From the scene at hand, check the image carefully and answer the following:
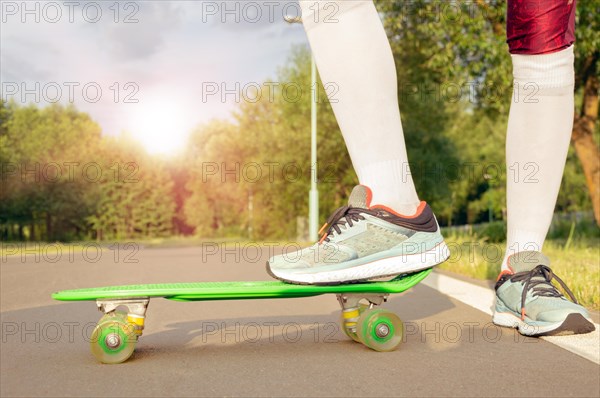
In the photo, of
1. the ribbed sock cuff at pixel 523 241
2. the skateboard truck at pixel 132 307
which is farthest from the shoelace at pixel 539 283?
the skateboard truck at pixel 132 307

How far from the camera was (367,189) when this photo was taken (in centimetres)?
271

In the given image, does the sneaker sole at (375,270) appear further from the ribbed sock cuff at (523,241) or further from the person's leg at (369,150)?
the ribbed sock cuff at (523,241)

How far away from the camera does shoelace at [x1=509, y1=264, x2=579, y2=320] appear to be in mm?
2807

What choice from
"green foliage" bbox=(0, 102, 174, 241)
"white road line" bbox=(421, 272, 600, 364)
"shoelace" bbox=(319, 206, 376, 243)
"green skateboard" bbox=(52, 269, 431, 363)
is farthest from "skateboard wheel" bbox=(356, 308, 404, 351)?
"green foliage" bbox=(0, 102, 174, 241)

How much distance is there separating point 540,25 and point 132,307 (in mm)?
1973

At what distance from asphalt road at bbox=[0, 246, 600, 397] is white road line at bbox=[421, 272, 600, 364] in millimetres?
69

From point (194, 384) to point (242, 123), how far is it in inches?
1467

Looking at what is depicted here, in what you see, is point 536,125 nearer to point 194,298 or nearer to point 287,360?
point 287,360

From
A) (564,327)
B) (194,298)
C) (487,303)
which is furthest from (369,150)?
(487,303)

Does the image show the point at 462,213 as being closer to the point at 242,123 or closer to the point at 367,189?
the point at 242,123

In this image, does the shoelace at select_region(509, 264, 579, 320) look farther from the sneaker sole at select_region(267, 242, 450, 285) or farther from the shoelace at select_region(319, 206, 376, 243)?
the shoelace at select_region(319, 206, 376, 243)

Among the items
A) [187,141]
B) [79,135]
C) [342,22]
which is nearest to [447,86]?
[342,22]

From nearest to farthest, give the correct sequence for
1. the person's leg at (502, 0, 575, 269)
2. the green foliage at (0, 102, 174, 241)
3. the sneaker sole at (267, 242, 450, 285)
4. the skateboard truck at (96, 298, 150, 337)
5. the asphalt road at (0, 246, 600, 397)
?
the asphalt road at (0, 246, 600, 397), the sneaker sole at (267, 242, 450, 285), the skateboard truck at (96, 298, 150, 337), the person's leg at (502, 0, 575, 269), the green foliage at (0, 102, 174, 241)

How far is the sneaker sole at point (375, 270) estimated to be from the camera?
2.50 meters
